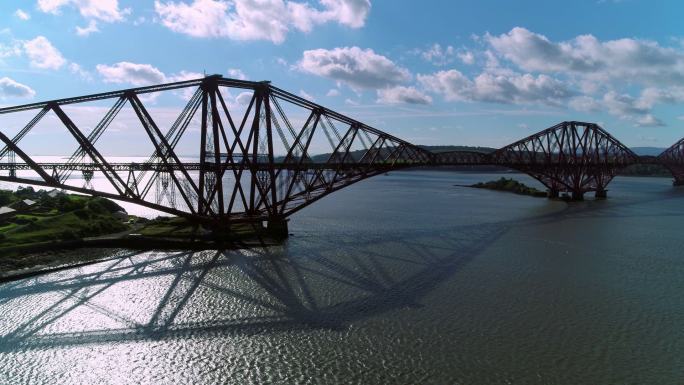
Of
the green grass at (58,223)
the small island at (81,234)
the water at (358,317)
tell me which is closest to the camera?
the water at (358,317)

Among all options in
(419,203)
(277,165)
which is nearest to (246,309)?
(277,165)

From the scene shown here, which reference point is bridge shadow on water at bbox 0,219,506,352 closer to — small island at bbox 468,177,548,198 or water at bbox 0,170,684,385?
water at bbox 0,170,684,385

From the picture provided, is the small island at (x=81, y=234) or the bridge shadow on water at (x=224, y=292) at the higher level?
the small island at (x=81, y=234)

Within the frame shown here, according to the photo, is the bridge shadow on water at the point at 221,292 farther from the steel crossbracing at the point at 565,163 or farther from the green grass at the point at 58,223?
the steel crossbracing at the point at 565,163

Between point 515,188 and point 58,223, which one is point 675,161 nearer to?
point 515,188

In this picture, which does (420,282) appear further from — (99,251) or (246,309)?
(99,251)

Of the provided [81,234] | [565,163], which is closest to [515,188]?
[565,163]

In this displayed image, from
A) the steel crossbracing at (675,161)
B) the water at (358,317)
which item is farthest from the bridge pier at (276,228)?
the steel crossbracing at (675,161)

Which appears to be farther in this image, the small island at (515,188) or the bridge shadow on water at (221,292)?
the small island at (515,188)
